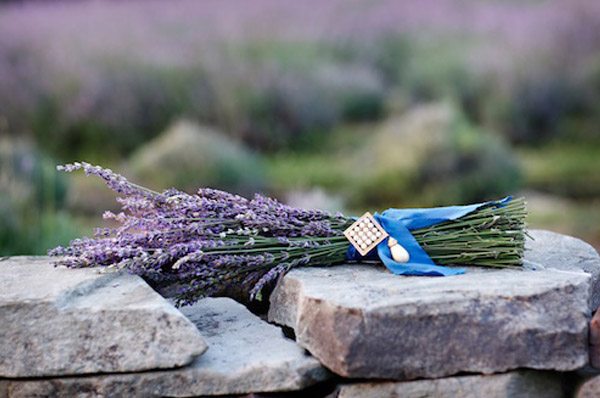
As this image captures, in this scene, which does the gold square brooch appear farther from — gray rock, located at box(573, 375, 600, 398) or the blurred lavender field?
the blurred lavender field

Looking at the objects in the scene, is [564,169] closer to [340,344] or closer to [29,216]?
[29,216]

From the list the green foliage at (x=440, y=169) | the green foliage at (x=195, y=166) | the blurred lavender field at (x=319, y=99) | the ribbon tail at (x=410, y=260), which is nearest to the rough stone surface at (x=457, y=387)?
the ribbon tail at (x=410, y=260)

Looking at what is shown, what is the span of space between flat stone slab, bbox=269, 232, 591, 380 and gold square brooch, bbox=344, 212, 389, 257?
27cm

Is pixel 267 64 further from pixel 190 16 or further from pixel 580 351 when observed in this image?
pixel 580 351

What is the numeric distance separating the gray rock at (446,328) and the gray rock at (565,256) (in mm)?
375

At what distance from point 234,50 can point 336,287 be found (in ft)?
26.9

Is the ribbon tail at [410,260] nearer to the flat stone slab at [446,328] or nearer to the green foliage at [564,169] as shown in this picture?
the flat stone slab at [446,328]

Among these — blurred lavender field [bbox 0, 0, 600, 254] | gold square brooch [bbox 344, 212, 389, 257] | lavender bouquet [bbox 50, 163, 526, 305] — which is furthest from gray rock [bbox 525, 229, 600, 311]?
blurred lavender field [bbox 0, 0, 600, 254]

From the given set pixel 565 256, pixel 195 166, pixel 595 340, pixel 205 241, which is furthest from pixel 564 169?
pixel 205 241

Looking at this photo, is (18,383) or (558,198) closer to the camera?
(18,383)

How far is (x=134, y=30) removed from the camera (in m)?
10.7

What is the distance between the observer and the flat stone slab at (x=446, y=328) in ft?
7.64

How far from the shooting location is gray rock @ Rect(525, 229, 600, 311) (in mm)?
2832

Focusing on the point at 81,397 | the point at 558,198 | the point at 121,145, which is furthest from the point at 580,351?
the point at 121,145
